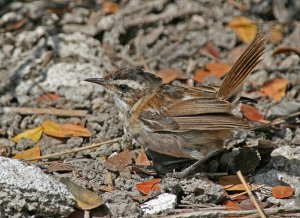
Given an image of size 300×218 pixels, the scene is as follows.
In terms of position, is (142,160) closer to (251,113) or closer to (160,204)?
(160,204)

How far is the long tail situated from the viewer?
6.31 m

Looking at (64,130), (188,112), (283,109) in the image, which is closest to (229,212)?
(188,112)

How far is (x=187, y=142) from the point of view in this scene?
6.30m

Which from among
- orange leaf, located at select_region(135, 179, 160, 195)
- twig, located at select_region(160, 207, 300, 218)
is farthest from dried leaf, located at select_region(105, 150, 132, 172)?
twig, located at select_region(160, 207, 300, 218)

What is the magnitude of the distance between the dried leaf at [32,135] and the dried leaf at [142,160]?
116 cm

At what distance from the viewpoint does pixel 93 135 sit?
23.4 feet

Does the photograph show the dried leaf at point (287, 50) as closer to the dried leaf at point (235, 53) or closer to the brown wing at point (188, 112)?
the dried leaf at point (235, 53)

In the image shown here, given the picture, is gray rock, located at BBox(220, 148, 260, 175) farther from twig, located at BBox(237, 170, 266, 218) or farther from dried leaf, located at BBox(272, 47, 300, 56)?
dried leaf, located at BBox(272, 47, 300, 56)

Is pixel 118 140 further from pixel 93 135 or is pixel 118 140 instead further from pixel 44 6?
pixel 44 6

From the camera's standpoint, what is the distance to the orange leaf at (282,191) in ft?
19.6

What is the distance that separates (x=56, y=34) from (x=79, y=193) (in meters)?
3.40

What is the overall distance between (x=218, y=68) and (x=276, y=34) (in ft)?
3.70

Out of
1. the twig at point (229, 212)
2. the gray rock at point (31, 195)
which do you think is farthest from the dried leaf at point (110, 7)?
the twig at point (229, 212)

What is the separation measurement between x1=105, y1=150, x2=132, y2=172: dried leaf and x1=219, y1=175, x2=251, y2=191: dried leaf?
98 centimetres
